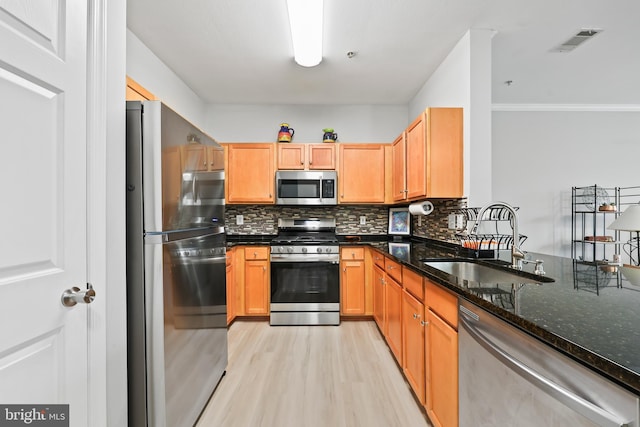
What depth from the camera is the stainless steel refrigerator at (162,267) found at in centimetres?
136

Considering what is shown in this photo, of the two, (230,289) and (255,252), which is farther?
(255,252)

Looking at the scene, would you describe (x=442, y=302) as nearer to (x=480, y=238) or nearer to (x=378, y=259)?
(x=480, y=238)

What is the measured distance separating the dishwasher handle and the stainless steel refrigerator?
1.37 meters

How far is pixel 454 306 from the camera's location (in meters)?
1.35

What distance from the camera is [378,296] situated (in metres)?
3.09

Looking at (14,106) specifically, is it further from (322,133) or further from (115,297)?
(322,133)

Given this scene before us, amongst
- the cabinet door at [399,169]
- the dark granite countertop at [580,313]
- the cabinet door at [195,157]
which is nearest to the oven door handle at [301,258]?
the cabinet door at [399,169]

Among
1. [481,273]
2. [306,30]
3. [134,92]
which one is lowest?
[481,273]

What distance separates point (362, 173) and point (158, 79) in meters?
2.38

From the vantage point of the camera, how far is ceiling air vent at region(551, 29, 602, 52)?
239 centimetres

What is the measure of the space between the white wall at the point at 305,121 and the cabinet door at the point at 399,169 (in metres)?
0.55

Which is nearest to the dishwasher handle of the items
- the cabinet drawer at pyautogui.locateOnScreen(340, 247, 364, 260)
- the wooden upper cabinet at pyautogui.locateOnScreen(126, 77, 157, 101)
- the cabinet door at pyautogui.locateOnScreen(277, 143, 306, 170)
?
the cabinet drawer at pyautogui.locateOnScreen(340, 247, 364, 260)

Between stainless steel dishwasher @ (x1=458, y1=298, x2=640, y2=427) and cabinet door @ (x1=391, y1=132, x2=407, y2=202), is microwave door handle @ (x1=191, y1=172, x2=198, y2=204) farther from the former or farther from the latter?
cabinet door @ (x1=391, y1=132, x2=407, y2=202)

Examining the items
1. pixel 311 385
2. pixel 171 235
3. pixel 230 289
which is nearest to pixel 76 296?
pixel 171 235
